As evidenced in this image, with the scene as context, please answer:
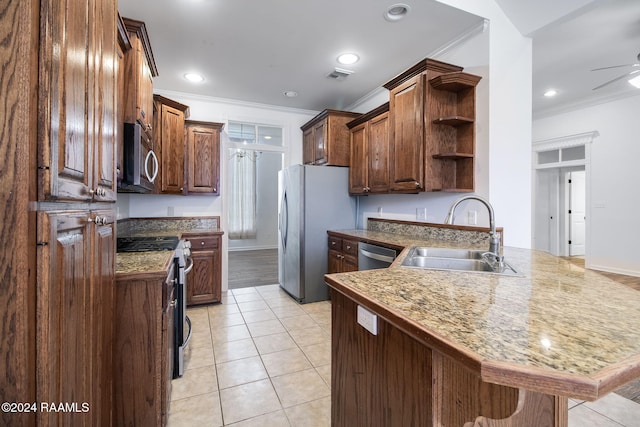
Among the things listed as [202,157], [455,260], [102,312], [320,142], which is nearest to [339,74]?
[320,142]

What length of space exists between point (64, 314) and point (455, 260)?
74.6 inches

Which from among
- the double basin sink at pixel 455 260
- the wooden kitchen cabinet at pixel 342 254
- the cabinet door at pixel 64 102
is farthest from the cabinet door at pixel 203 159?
the cabinet door at pixel 64 102

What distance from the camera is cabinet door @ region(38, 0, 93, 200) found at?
0.64 m

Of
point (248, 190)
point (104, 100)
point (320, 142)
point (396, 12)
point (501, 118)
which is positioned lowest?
point (104, 100)

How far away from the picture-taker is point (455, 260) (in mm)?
1888

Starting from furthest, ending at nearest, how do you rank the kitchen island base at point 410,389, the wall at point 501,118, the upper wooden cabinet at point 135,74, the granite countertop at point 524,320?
the wall at point 501,118
the upper wooden cabinet at point 135,74
the kitchen island base at point 410,389
the granite countertop at point 524,320

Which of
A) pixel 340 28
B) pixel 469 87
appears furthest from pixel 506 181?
pixel 340 28

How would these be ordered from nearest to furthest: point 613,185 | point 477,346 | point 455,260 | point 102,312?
point 477,346, point 102,312, point 455,260, point 613,185

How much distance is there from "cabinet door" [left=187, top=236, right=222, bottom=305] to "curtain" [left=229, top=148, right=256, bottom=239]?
415cm

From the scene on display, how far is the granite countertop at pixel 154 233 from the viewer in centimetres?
152

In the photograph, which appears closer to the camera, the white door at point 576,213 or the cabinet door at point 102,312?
the cabinet door at point 102,312

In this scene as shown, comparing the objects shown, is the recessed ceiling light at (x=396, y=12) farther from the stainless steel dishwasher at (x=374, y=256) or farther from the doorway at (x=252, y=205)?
the doorway at (x=252, y=205)

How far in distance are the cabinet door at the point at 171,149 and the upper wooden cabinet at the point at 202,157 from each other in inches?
5.6

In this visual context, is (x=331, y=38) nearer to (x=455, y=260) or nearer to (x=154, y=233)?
(x=455, y=260)
